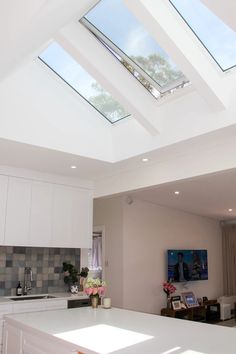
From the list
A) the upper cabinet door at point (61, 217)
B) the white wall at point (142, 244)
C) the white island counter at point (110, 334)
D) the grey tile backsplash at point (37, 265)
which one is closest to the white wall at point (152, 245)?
the white wall at point (142, 244)

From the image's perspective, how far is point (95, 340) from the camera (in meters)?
2.45

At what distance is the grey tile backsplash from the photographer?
474 centimetres

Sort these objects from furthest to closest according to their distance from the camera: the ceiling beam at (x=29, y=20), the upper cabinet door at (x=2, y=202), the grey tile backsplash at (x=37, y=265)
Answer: the grey tile backsplash at (x=37, y=265), the upper cabinet door at (x=2, y=202), the ceiling beam at (x=29, y=20)

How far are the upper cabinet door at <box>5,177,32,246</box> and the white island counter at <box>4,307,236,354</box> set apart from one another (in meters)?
1.36

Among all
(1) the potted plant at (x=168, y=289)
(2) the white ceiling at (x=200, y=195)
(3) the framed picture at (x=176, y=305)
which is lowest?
(3) the framed picture at (x=176, y=305)

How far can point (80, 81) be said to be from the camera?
13.0ft

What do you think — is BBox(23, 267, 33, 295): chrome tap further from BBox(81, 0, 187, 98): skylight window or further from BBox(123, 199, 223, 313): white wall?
BBox(81, 0, 187, 98): skylight window

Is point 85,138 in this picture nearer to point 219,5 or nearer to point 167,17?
point 167,17

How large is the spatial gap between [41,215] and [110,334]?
2590mm

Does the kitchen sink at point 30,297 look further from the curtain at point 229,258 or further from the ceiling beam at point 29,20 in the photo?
the curtain at point 229,258

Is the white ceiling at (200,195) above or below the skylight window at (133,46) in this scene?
below

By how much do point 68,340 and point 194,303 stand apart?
625cm

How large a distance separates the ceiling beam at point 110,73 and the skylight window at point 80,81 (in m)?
0.32

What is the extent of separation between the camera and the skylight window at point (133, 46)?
3.07 m
